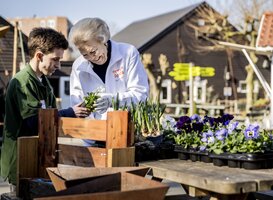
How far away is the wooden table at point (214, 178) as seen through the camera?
84.3 inches

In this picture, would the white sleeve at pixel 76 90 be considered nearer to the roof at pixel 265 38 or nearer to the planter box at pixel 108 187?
the planter box at pixel 108 187

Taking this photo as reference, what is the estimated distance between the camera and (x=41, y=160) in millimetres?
2797

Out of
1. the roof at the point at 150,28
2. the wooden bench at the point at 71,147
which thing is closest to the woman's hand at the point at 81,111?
the wooden bench at the point at 71,147

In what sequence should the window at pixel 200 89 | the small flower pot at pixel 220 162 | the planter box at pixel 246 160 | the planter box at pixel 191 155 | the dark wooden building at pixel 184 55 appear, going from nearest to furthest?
the planter box at pixel 246 160 < the small flower pot at pixel 220 162 < the planter box at pixel 191 155 < the window at pixel 200 89 < the dark wooden building at pixel 184 55

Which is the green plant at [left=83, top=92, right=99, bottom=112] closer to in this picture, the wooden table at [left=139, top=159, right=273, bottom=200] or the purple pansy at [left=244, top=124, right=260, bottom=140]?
the wooden table at [left=139, top=159, right=273, bottom=200]

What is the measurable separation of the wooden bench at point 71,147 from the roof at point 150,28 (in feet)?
95.9

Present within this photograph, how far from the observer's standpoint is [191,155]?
2785 mm

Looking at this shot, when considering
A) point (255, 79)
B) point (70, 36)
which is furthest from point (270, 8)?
point (70, 36)

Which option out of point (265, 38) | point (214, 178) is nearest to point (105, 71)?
point (214, 178)

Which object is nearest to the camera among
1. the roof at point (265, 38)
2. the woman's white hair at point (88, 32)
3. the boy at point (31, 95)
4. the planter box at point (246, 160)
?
the planter box at point (246, 160)

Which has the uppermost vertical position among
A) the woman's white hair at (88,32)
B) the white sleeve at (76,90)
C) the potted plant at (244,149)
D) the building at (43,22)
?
the building at (43,22)

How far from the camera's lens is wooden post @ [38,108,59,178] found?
276 cm

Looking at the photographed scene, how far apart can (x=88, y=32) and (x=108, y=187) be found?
1.15m

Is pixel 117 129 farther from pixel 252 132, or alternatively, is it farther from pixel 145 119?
pixel 252 132
